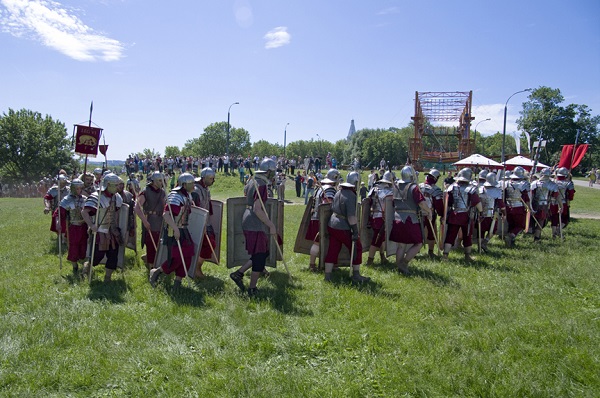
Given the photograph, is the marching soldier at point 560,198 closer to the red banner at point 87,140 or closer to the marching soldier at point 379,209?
the marching soldier at point 379,209

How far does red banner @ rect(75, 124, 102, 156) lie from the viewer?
7.49 metres

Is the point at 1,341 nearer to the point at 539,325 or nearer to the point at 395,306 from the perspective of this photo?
the point at 395,306

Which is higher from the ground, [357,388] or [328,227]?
[328,227]

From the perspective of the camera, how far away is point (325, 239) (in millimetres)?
7570

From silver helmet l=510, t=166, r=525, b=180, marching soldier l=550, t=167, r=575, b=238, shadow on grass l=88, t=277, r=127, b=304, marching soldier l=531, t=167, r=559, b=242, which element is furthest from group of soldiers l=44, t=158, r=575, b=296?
marching soldier l=550, t=167, r=575, b=238

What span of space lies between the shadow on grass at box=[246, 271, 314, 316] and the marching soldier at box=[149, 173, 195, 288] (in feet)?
3.83

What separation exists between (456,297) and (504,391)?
8.50 feet

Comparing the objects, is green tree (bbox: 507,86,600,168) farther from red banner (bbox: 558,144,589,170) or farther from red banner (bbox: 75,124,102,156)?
red banner (bbox: 75,124,102,156)

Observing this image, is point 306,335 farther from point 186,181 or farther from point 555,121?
point 555,121

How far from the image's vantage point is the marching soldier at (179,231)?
6301 mm

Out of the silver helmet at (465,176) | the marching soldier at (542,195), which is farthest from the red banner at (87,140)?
the marching soldier at (542,195)

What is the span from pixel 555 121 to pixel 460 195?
62.8 meters

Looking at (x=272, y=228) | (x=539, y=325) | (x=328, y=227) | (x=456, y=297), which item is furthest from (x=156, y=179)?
(x=539, y=325)

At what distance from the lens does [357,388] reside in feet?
12.8
